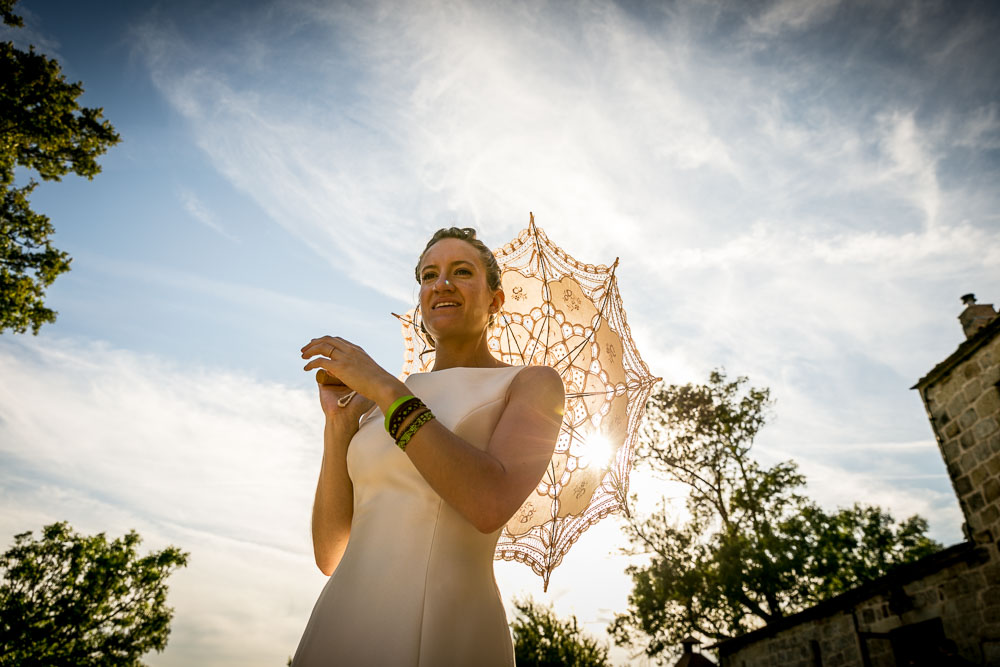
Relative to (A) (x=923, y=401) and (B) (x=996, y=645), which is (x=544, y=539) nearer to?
(B) (x=996, y=645)

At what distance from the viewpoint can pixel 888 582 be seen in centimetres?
1005

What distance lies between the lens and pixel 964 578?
27.9 ft

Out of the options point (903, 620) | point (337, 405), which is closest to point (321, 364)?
point (337, 405)

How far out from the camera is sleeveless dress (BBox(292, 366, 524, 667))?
4.80ft

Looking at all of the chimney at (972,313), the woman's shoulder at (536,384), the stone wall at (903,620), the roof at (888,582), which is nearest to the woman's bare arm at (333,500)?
the woman's shoulder at (536,384)

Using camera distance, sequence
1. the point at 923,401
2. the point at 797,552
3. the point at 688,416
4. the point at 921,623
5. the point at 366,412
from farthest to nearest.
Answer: the point at 688,416, the point at 797,552, the point at 923,401, the point at 921,623, the point at 366,412

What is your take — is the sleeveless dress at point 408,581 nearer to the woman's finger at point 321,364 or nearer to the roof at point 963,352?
the woman's finger at point 321,364

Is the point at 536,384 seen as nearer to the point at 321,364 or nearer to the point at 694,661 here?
the point at 321,364

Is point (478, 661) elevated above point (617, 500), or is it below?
below

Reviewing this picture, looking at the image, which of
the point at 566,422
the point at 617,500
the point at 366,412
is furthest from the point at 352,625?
the point at 617,500

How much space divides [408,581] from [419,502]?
0.23 meters

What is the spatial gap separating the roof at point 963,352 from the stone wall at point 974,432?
0.18 feet

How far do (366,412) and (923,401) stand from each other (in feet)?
38.2

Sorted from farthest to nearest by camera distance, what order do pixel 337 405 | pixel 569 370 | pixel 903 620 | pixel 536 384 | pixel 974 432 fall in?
pixel 903 620
pixel 974 432
pixel 569 370
pixel 337 405
pixel 536 384
